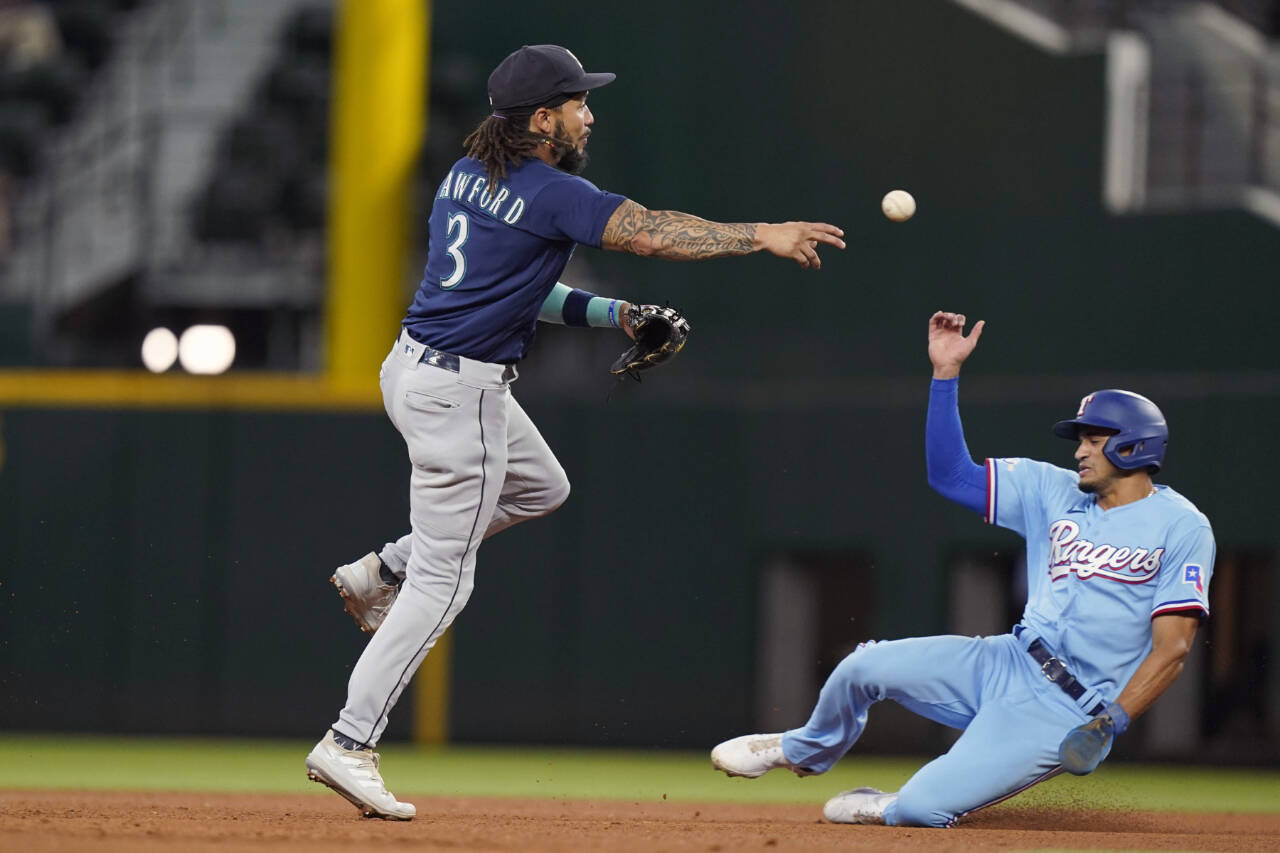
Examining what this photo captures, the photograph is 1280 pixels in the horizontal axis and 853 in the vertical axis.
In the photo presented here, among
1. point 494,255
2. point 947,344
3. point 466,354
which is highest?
point 494,255

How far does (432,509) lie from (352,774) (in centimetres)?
80

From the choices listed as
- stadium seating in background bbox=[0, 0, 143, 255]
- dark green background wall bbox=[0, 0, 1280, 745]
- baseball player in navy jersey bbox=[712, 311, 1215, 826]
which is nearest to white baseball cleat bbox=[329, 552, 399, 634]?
baseball player in navy jersey bbox=[712, 311, 1215, 826]

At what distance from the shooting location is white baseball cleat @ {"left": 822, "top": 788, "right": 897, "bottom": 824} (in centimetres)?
571

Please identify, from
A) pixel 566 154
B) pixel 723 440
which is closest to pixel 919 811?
pixel 566 154

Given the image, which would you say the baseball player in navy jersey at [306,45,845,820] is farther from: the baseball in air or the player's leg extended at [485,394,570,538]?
the baseball in air

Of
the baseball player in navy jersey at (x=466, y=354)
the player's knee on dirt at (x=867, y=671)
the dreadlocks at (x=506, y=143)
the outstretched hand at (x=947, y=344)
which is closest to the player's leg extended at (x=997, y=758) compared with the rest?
the player's knee on dirt at (x=867, y=671)

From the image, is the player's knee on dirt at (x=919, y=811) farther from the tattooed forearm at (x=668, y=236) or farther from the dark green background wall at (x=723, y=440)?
the dark green background wall at (x=723, y=440)

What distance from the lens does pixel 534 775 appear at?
914 cm

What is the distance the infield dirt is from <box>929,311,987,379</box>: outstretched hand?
1474 millimetres

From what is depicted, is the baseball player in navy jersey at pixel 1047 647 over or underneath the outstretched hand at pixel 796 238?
underneath

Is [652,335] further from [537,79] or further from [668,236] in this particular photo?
[537,79]

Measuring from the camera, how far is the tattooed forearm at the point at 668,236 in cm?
479

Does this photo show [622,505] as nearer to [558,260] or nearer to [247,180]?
[247,180]

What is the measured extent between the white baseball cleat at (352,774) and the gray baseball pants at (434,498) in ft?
0.18
